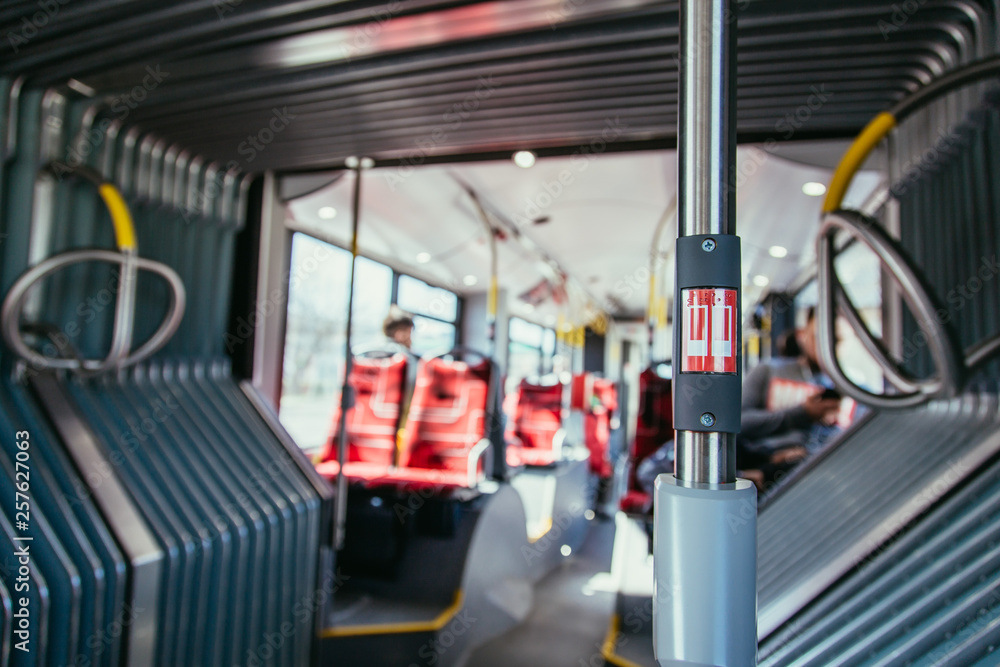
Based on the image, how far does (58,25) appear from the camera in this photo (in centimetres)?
175

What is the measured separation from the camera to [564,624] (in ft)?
13.9

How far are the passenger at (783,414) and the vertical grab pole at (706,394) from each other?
237 centimetres

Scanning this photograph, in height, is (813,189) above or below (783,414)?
above

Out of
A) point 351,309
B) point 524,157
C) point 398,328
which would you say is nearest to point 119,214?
point 351,309

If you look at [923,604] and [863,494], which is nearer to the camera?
[923,604]

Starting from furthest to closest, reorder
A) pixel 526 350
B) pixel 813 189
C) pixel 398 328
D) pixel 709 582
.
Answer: pixel 526 350, pixel 398 328, pixel 813 189, pixel 709 582

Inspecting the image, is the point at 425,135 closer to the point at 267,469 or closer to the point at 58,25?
the point at 58,25

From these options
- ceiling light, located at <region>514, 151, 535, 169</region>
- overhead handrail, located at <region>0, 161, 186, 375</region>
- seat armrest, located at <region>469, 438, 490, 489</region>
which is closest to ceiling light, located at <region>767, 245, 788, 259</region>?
seat armrest, located at <region>469, 438, 490, 489</region>

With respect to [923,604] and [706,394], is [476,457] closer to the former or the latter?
[923,604]

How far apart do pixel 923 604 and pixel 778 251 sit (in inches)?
214

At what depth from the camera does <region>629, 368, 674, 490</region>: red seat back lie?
14.0 ft

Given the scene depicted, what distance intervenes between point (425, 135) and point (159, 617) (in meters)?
1.84

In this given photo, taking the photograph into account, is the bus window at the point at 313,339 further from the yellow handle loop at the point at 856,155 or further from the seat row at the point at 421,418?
the yellow handle loop at the point at 856,155

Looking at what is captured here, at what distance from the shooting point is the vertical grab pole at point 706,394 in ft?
1.85
